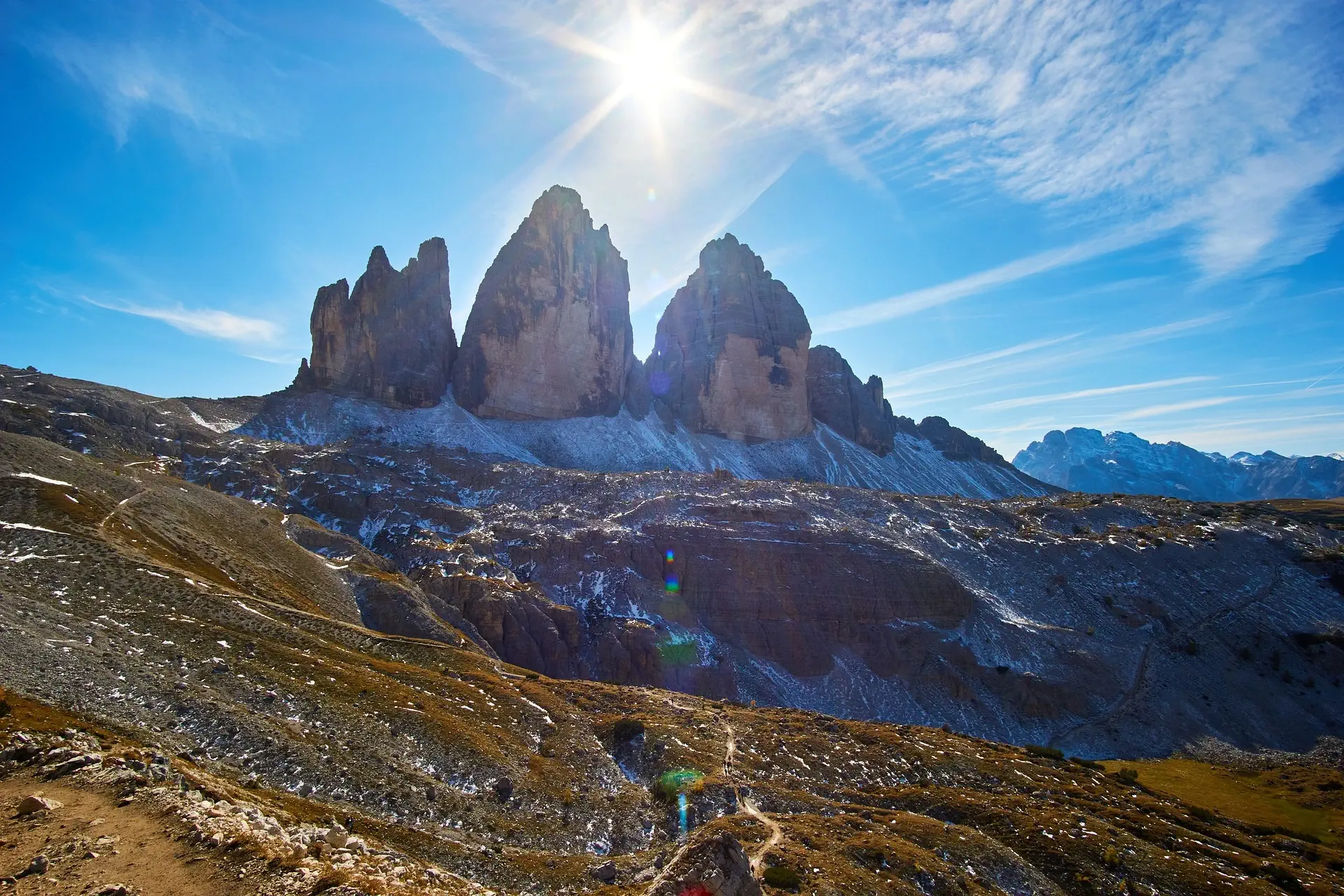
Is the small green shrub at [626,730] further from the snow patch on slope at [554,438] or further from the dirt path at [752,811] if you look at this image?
the snow patch on slope at [554,438]

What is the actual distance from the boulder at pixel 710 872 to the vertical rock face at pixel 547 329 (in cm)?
15464

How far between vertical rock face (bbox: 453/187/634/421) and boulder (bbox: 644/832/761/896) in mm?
154643

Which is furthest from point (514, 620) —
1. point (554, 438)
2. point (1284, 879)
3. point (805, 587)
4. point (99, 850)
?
point (554, 438)

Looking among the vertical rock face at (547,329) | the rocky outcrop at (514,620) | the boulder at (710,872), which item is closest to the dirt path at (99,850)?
the boulder at (710,872)

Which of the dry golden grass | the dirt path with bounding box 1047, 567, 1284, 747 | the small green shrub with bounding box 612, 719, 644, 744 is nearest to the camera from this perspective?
the small green shrub with bounding box 612, 719, 644, 744

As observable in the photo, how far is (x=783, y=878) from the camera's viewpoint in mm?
23438

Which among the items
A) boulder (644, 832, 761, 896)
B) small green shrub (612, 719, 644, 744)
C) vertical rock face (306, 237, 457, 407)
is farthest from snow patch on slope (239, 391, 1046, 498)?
boulder (644, 832, 761, 896)

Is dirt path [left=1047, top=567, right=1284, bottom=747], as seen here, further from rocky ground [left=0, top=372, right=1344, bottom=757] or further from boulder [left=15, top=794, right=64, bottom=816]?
boulder [left=15, top=794, right=64, bottom=816]

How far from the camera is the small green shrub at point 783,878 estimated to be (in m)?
23.2

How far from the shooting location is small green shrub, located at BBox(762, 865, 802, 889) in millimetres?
23250

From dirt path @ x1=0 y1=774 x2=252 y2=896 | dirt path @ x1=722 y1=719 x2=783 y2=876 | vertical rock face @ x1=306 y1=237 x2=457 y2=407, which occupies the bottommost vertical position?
dirt path @ x1=722 y1=719 x2=783 y2=876

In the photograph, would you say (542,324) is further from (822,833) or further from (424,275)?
(822,833)

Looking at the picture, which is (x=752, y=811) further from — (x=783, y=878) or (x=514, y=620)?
(x=514, y=620)

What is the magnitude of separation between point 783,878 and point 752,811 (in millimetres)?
8064
